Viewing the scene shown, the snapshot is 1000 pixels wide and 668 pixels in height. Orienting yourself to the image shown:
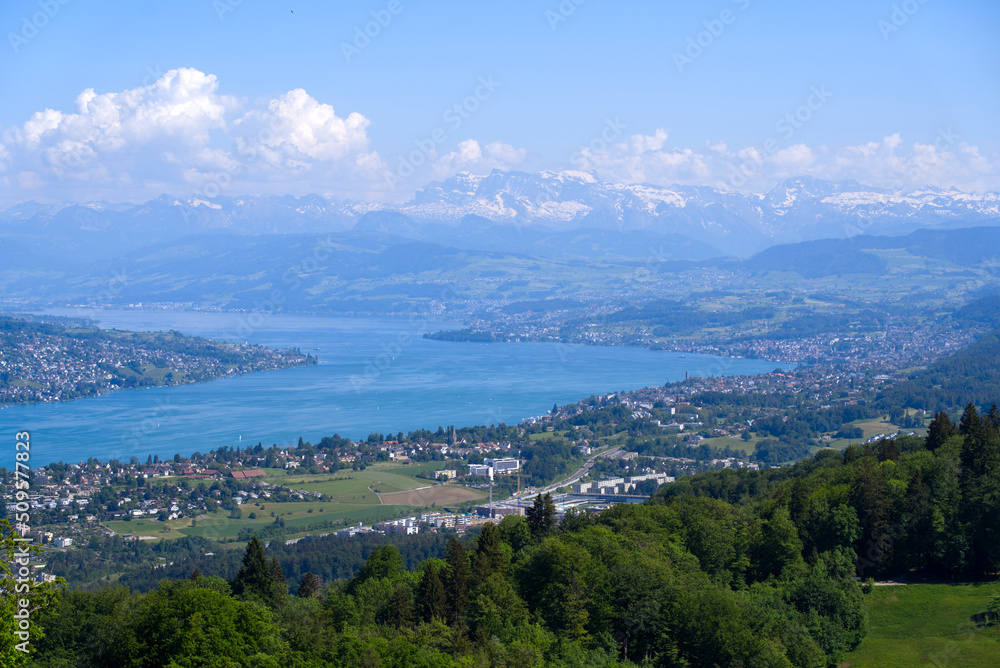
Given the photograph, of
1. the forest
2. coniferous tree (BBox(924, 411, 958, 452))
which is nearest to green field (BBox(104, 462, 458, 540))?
the forest

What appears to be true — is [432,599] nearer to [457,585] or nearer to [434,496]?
[457,585]

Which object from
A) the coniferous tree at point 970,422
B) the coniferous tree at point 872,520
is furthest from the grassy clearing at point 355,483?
the coniferous tree at point 872,520

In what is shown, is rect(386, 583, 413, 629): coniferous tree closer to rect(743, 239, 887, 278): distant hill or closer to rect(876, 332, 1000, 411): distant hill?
rect(876, 332, 1000, 411): distant hill

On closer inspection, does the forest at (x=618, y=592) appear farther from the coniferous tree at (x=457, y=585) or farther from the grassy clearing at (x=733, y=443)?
the grassy clearing at (x=733, y=443)

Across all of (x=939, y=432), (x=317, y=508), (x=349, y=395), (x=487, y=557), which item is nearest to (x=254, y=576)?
(x=487, y=557)

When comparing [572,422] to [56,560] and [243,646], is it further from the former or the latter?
[243,646]
